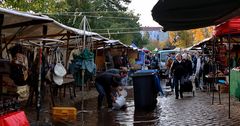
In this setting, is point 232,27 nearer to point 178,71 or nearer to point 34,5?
point 178,71

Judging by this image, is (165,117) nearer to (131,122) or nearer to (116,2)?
(131,122)

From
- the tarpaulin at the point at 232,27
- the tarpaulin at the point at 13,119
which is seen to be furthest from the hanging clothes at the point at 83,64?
the tarpaulin at the point at 13,119

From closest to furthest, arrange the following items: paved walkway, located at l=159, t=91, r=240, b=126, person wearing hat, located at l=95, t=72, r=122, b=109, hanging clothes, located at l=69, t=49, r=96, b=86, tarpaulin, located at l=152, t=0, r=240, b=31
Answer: tarpaulin, located at l=152, t=0, r=240, b=31
paved walkway, located at l=159, t=91, r=240, b=126
hanging clothes, located at l=69, t=49, r=96, b=86
person wearing hat, located at l=95, t=72, r=122, b=109

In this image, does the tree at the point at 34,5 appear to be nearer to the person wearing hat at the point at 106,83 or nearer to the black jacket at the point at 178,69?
the black jacket at the point at 178,69

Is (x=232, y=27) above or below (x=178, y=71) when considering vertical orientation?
above

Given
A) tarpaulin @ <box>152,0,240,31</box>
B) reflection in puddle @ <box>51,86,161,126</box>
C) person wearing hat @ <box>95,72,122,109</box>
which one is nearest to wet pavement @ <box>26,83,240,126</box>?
reflection in puddle @ <box>51,86,161,126</box>

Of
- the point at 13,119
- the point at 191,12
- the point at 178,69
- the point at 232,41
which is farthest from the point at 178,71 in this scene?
the point at 191,12

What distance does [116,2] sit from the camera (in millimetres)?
64312

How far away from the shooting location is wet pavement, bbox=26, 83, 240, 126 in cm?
1152

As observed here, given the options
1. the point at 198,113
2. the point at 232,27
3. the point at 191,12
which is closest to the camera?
the point at 191,12

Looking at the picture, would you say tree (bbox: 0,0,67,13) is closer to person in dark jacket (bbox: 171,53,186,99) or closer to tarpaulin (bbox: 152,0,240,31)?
person in dark jacket (bbox: 171,53,186,99)

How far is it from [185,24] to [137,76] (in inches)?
336

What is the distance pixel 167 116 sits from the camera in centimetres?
1285

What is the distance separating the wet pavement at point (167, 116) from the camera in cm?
1152
